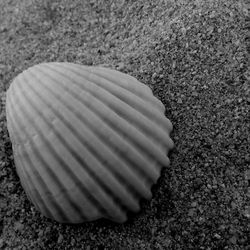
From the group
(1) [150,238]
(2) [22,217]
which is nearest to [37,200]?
(2) [22,217]

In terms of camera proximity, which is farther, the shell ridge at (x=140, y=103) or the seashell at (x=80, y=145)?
the shell ridge at (x=140, y=103)

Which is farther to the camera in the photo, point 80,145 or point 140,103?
point 140,103

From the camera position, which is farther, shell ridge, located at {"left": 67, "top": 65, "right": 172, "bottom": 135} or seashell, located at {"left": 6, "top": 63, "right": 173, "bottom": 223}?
shell ridge, located at {"left": 67, "top": 65, "right": 172, "bottom": 135}

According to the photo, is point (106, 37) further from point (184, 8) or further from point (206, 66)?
point (206, 66)

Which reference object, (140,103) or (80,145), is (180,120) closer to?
(140,103)

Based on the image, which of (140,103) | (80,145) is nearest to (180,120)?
(140,103)
